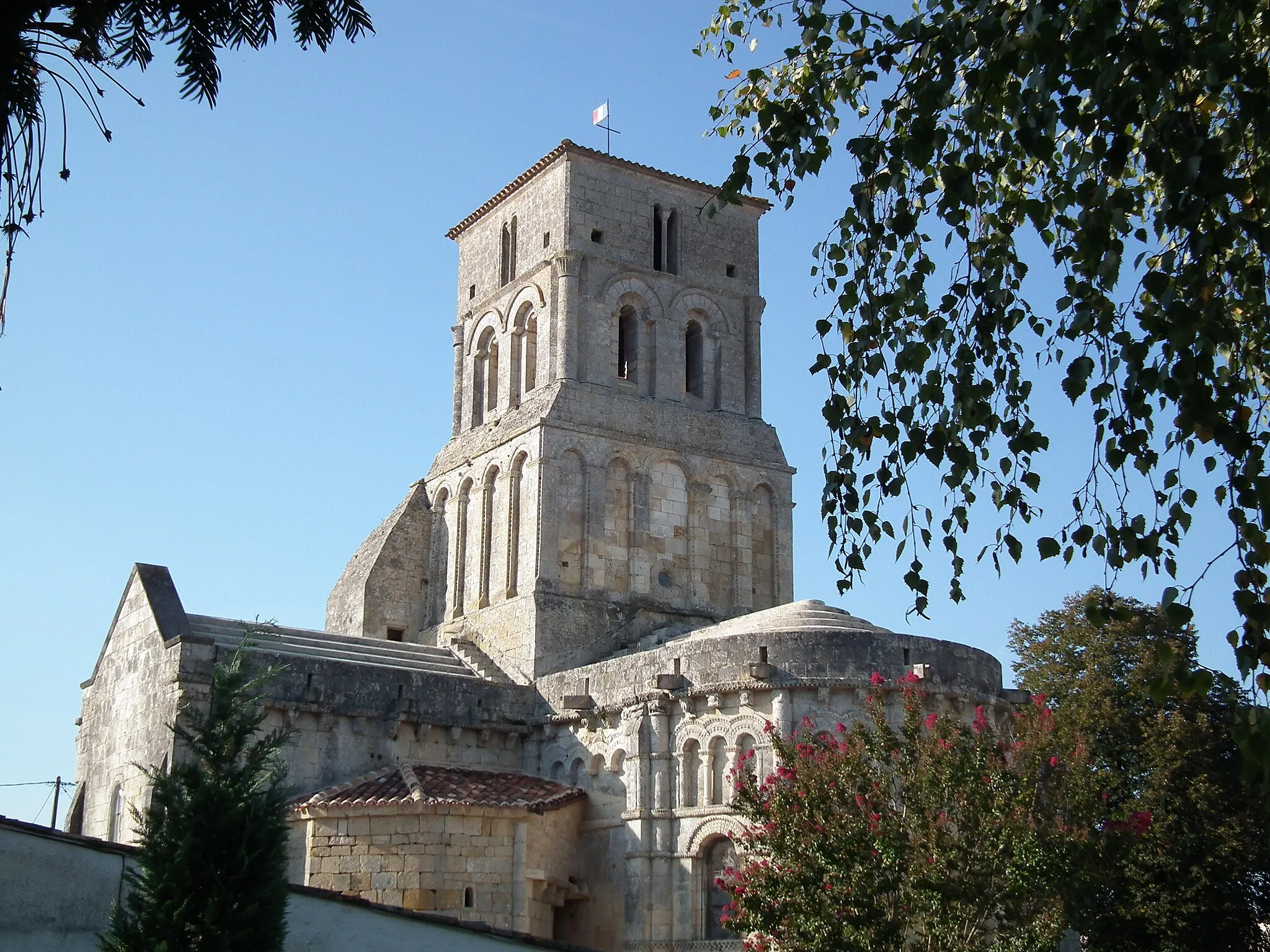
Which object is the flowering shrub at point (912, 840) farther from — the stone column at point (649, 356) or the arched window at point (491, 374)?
the arched window at point (491, 374)

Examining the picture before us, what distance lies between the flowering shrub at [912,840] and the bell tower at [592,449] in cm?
958

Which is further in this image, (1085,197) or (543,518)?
(543,518)

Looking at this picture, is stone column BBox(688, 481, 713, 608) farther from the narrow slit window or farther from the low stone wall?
the low stone wall

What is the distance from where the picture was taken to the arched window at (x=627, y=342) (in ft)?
102

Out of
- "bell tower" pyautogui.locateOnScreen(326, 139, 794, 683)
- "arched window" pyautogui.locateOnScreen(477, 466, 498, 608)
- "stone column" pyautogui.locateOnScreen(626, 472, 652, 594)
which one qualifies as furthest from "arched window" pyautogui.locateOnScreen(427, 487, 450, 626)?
"stone column" pyautogui.locateOnScreen(626, 472, 652, 594)

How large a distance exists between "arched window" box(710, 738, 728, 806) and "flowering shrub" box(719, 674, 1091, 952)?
371 centimetres

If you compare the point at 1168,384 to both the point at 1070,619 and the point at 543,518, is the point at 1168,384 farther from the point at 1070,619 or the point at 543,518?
the point at 1070,619

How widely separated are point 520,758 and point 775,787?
347 inches

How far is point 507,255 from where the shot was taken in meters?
32.8

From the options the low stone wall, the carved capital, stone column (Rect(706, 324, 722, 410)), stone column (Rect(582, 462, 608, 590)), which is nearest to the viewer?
the low stone wall

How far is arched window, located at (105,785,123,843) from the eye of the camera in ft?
79.4

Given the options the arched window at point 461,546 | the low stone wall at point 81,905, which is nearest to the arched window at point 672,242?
the arched window at point 461,546

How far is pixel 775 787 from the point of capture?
1841 centimetres

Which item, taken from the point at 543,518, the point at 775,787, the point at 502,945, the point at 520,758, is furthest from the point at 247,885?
the point at 543,518
